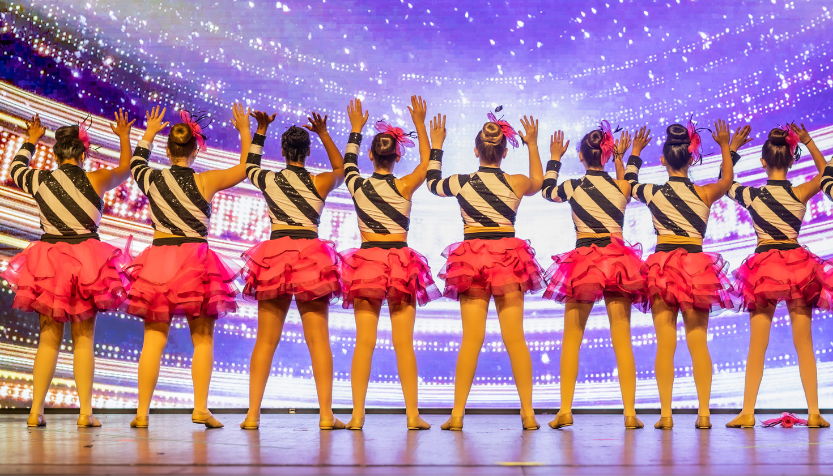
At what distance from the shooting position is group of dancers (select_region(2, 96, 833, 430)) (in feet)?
13.7

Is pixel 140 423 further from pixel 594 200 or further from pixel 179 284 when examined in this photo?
pixel 594 200

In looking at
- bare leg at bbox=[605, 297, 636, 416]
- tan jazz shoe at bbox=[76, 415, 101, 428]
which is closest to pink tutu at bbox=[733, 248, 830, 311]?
bare leg at bbox=[605, 297, 636, 416]

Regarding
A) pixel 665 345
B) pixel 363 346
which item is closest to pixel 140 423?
pixel 363 346

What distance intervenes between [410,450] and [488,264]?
59.6 inches

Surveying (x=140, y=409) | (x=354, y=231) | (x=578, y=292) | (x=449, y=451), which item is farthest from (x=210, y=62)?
(x=449, y=451)

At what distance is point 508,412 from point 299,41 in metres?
3.68

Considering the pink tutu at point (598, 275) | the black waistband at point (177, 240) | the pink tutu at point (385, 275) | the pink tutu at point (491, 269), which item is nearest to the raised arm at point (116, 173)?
the black waistband at point (177, 240)

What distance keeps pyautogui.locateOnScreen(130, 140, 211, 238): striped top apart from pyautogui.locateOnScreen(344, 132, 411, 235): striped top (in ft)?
3.15

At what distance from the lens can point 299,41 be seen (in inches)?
244

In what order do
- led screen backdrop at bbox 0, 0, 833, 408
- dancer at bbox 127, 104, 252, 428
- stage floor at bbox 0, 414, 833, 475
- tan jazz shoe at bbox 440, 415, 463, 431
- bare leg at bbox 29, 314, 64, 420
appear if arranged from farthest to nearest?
1. led screen backdrop at bbox 0, 0, 833, 408
2. bare leg at bbox 29, 314, 64, 420
3. dancer at bbox 127, 104, 252, 428
4. tan jazz shoe at bbox 440, 415, 463, 431
5. stage floor at bbox 0, 414, 833, 475

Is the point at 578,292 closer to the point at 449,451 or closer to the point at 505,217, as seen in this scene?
the point at 505,217

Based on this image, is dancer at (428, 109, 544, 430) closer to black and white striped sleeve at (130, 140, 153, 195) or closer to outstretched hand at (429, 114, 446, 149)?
outstretched hand at (429, 114, 446, 149)

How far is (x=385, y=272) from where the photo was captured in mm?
4152

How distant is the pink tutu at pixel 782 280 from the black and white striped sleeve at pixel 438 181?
1970mm
